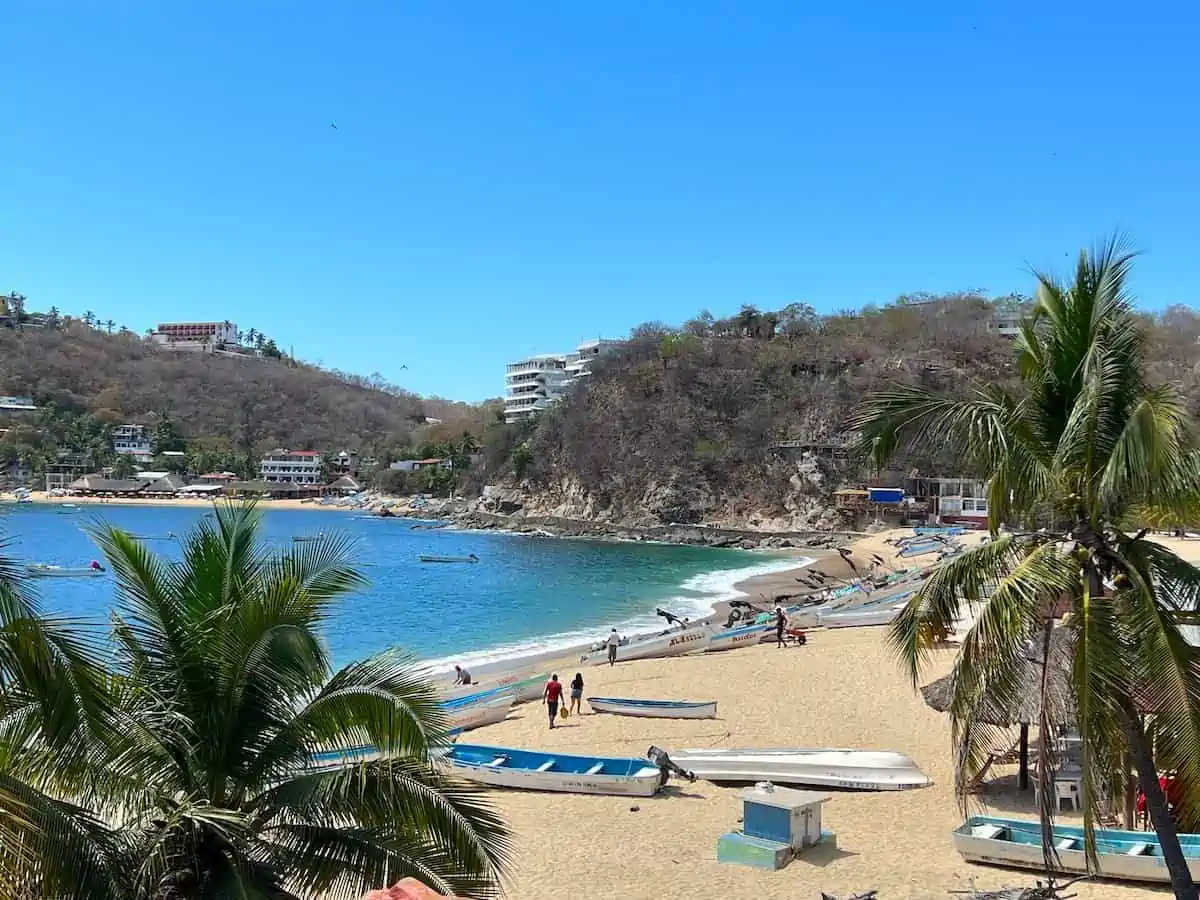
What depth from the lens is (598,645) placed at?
30094 millimetres

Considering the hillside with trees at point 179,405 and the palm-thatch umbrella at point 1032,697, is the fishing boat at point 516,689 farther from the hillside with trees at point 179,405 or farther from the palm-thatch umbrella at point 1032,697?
the hillside with trees at point 179,405

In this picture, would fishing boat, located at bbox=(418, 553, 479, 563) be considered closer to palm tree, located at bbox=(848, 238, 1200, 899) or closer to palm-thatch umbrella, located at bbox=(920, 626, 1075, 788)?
palm-thatch umbrella, located at bbox=(920, 626, 1075, 788)

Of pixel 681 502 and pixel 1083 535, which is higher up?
pixel 1083 535

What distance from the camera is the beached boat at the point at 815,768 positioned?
13930 millimetres

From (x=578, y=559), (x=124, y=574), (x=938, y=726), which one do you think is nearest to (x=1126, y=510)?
(x=124, y=574)

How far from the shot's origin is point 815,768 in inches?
558

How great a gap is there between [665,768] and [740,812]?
1448mm

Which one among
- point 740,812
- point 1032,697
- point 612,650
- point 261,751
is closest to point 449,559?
point 612,650

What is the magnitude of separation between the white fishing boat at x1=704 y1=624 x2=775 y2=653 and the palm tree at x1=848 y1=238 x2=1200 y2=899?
23418 mm

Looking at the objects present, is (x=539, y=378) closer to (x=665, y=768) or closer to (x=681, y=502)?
(x=681, y=502)

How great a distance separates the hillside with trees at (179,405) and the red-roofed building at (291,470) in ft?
9.89

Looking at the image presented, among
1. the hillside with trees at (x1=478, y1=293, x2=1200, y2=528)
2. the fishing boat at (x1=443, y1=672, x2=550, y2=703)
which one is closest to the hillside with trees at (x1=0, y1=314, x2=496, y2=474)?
the hillside with trees at (x1=478, y1=293, x2=1200, y2=528)

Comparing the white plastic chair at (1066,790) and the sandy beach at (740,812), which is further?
the white plastic chair at (1066,790)

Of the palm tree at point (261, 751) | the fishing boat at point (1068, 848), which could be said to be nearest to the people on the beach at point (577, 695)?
the fishing boat at point (1068, 848)
